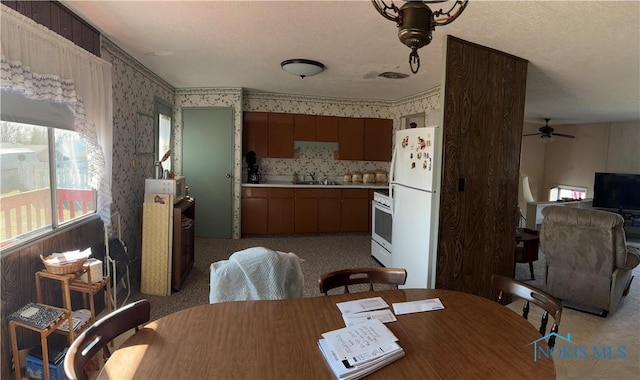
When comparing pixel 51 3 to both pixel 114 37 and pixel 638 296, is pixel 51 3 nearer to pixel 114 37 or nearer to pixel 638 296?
pixel 114 37

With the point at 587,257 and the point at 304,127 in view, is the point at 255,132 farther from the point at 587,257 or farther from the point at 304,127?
the point at 587,257

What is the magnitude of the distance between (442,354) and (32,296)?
2459 millimetres

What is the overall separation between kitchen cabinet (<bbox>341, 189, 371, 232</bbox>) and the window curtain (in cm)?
373

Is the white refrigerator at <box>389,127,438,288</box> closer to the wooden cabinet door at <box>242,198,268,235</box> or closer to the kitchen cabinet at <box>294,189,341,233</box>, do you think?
the kitchen cabinet at <box>294,189,341,233</box>

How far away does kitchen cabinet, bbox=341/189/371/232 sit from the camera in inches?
235

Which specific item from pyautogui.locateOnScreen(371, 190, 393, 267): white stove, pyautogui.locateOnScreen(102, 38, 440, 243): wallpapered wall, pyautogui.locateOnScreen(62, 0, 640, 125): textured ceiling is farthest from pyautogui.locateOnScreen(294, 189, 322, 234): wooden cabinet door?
pyautogui.locateOnScreen(62, 0, 640, 125): textured ceiling

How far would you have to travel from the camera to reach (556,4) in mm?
2113

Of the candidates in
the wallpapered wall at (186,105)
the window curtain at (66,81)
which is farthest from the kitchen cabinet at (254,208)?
the window curtain at (66,81)

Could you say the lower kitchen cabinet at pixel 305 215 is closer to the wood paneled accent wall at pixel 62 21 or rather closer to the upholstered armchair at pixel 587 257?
the upholstered armchair at pixel 587 257

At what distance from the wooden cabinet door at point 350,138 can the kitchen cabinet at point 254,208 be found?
1556 mm

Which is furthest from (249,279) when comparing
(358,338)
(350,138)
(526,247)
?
(350,138)

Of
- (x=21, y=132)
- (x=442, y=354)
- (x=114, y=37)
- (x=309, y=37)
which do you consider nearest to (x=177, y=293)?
(x=21, y=132)

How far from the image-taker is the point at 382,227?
439 centimetres

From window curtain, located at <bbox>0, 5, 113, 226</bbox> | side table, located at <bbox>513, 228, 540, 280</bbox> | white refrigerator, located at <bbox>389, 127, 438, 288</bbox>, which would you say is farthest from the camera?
side table, located at <bbox>513, 228, 540, 280</bbox>
